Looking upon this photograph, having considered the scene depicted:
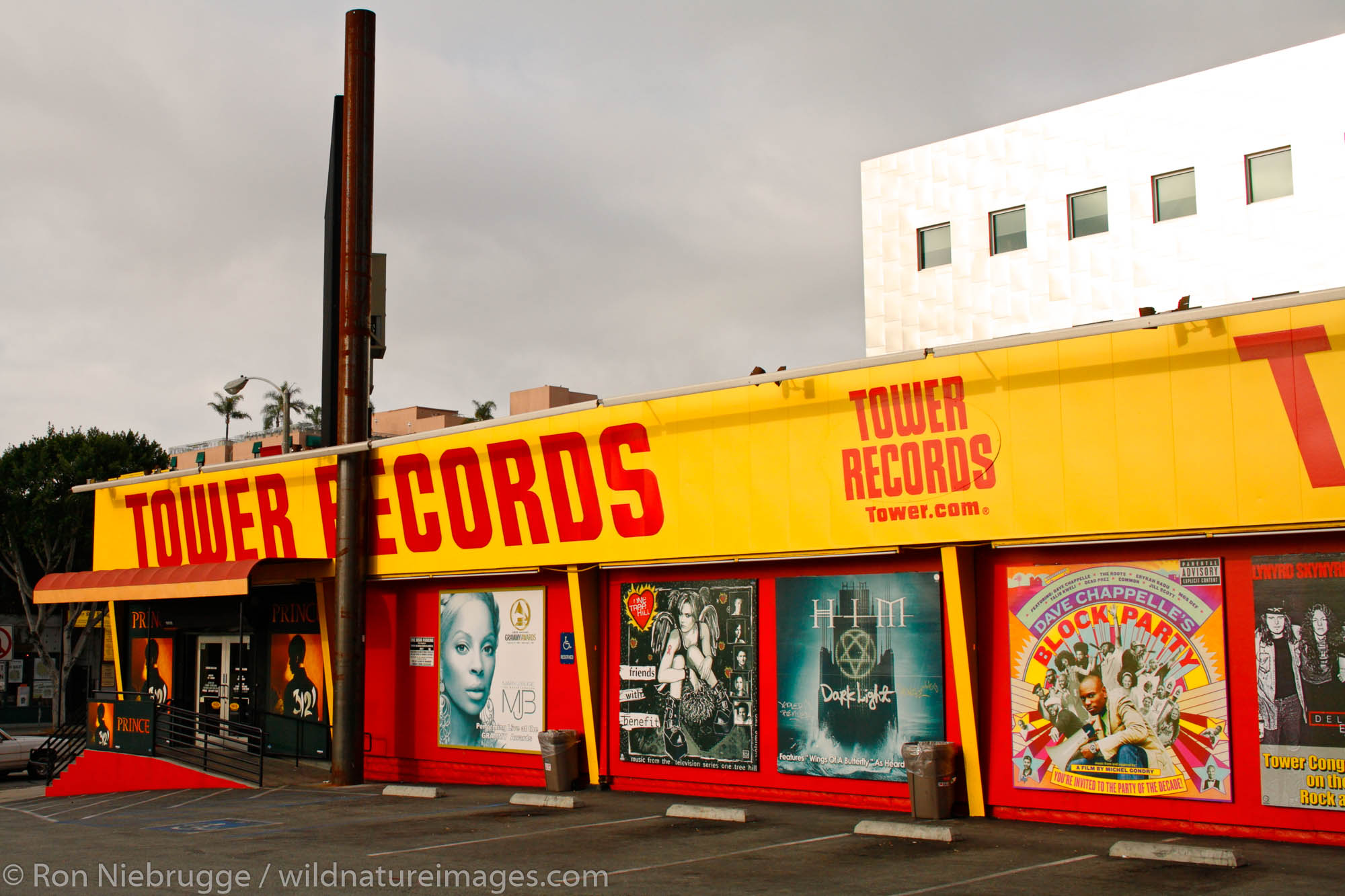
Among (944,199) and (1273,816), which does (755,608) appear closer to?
(1273,816)

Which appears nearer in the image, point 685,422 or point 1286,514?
point 1286,514

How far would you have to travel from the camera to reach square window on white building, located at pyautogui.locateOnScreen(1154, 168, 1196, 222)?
38688 millimetres

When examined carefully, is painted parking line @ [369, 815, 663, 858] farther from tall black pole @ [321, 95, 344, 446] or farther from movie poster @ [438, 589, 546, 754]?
tall black pole @ [321, 95, 344, 446]

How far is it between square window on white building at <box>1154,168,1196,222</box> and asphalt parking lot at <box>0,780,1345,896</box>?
30077mm

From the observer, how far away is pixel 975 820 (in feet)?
50.1

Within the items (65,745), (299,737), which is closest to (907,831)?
(299,737)

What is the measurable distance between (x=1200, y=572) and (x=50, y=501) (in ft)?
168

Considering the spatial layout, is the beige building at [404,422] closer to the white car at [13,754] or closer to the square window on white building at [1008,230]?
the white car at [13,754]

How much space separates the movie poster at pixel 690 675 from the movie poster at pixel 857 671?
0.65m

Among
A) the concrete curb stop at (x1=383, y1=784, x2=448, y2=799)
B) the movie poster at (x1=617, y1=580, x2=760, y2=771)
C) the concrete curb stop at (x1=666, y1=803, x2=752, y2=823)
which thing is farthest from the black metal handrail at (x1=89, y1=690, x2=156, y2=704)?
the concrete curb stop at (x1=666, y1=803, x2=752, y2=823)

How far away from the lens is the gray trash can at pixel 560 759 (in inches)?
763

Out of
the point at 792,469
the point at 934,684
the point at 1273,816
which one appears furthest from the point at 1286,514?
the point at 792,469

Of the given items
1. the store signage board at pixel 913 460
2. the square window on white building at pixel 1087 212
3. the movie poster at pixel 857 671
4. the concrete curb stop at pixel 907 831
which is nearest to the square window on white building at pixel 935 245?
the square window on white building at pixel 1087 212

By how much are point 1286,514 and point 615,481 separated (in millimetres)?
10344
